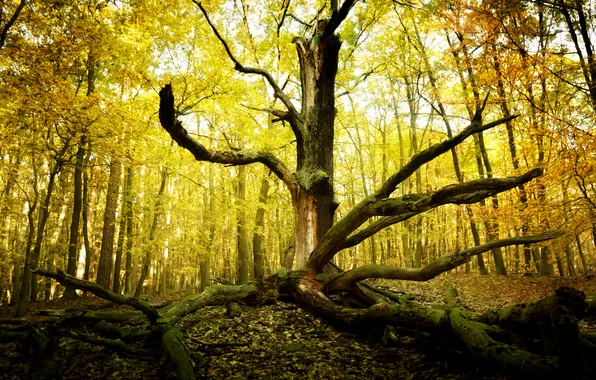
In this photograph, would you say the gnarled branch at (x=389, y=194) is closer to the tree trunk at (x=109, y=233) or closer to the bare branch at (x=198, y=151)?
the bare branch at (x=198, y=151)

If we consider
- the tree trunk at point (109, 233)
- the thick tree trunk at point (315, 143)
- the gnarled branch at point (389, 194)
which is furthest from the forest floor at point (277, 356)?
the tree trunk at point (109, 233)

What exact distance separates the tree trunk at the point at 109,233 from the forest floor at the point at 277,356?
24.4 feet

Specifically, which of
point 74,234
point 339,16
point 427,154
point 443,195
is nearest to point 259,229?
point 74,234

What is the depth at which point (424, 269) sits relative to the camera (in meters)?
4.62

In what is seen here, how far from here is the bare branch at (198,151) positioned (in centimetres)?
417

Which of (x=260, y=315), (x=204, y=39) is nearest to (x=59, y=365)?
(x=260, y=315)

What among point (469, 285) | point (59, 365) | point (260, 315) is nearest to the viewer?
point (59, 365)

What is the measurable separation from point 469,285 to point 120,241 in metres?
15.0

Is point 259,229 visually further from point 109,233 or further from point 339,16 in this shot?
point 339,16

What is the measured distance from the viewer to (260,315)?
5480mm

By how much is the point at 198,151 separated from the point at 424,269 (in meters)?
3.89

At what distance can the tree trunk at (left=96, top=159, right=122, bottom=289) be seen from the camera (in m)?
11.3

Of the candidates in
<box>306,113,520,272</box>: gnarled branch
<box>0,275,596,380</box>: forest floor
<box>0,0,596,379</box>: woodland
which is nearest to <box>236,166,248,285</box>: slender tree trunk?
<box>0,0,596,379</box>: woodland

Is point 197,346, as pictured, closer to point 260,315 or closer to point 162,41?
point 260,315
